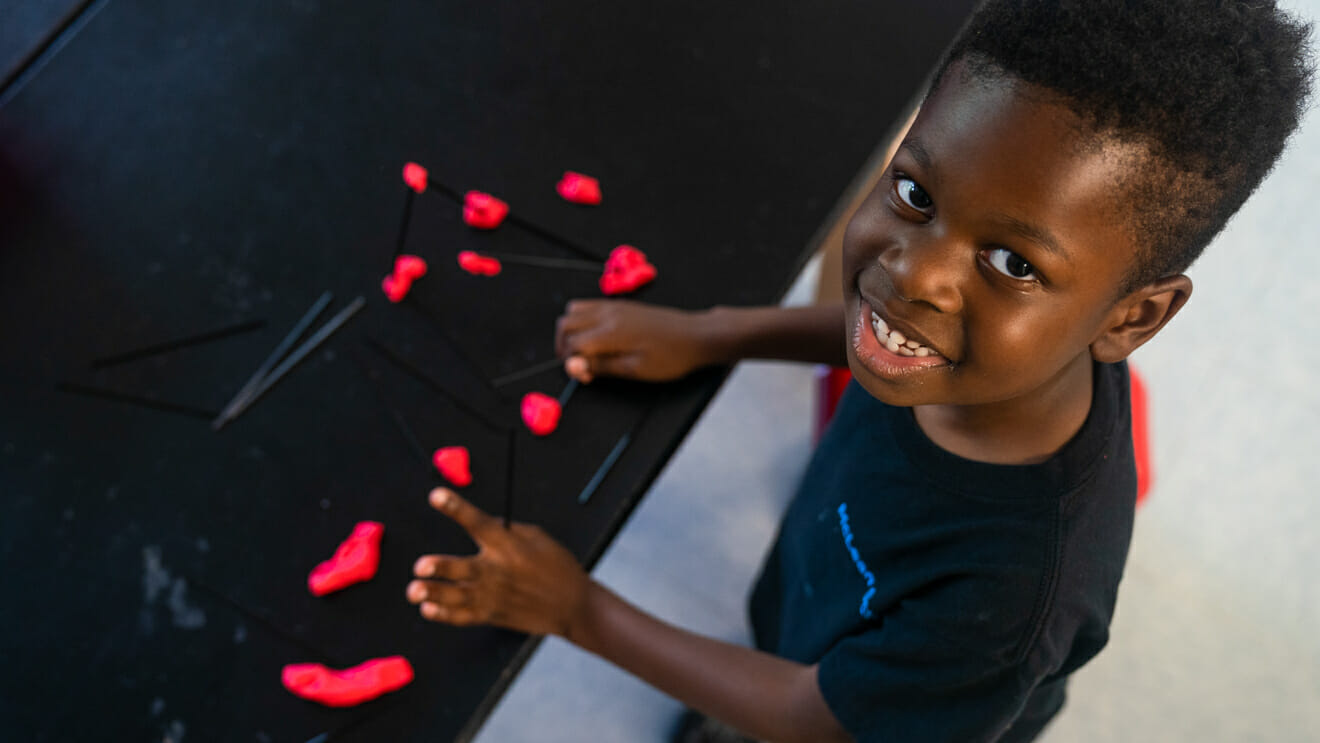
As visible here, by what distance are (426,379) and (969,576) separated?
0.51 m

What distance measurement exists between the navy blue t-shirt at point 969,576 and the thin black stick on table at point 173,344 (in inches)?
23.2

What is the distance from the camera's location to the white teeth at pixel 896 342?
0.67 metres

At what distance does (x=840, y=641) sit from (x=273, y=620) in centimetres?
47

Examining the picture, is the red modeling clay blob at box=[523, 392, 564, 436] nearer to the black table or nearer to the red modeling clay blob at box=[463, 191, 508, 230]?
the black table

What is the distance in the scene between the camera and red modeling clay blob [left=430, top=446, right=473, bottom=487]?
0.88 meters

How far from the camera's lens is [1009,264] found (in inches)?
24.3

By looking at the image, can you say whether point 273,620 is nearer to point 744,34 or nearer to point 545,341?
point 545,341

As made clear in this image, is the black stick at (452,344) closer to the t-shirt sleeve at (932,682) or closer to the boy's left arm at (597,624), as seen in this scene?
the boy's left arm at (597,624)

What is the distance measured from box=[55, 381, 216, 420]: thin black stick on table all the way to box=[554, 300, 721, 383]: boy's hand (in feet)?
1.08

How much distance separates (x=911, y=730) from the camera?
0.76 m

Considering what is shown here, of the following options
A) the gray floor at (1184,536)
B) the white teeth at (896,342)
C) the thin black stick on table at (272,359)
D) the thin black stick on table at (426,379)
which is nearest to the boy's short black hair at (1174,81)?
the white teeth at (896,342)

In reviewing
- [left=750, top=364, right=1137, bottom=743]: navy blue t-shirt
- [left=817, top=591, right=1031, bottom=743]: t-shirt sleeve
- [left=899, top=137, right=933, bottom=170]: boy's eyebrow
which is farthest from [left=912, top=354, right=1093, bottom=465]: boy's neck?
[left=899, top=137, right=933, bottom=170]: boy's eyebrow

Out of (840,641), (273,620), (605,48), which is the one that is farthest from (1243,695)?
(273,620)

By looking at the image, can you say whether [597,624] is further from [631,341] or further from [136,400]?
[136,400]
